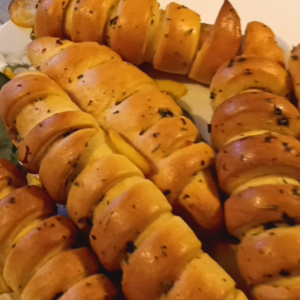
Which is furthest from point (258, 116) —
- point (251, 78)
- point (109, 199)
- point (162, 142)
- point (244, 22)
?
point (244, 22)

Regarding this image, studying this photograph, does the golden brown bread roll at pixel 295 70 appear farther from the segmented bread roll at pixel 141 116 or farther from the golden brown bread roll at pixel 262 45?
the segmented bread roll at pixel 141 116

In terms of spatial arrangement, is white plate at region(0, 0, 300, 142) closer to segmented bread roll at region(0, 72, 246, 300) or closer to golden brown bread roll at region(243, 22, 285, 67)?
golden brown bread roll at region(243, 22, 285, 67)

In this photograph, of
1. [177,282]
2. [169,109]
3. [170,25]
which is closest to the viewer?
[177,282]

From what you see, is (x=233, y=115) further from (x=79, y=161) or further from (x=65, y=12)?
(x=65, y=12)

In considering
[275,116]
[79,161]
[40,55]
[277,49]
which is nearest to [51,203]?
[79,161]

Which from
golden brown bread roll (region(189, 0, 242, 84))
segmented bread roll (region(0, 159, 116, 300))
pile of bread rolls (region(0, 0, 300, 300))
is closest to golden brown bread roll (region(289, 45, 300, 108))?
pile of bread rolls (region(0, 0, 300, 300))

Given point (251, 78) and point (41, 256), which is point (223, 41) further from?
point (41, 256)

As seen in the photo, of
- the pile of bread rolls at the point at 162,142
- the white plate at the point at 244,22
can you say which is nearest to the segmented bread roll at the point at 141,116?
the pile of bread rolls at the point at 162,142
